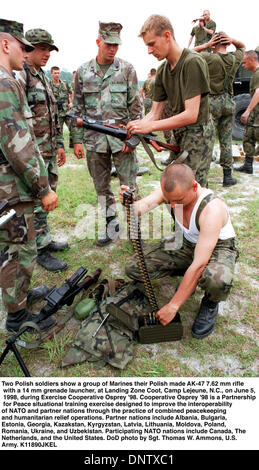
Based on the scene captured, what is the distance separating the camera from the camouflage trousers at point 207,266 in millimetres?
2494

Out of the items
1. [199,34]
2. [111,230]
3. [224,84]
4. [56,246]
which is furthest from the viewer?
[199,34]

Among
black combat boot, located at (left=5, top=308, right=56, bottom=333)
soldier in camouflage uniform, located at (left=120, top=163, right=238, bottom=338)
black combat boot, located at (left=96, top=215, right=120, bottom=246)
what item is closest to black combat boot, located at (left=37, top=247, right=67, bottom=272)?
Answer: black combat boot, located at (left=96, top=215, right=120, bottom=246)

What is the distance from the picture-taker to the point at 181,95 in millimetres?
3039

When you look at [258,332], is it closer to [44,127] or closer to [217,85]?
[44,127]

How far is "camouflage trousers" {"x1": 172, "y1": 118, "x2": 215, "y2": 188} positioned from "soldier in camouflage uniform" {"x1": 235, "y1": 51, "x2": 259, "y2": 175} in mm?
4366

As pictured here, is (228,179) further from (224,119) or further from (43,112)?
(43,112)

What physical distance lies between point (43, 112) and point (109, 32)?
1221 mm

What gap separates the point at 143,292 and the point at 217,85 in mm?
5336

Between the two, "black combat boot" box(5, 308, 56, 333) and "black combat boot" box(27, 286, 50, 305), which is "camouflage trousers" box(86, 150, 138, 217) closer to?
"black combat boot" box(27, 286, 50, 305)

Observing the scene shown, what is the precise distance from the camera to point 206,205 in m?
2.50

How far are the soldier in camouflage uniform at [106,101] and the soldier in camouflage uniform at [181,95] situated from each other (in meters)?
0.64

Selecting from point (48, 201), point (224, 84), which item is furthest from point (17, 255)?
point (224, 84)

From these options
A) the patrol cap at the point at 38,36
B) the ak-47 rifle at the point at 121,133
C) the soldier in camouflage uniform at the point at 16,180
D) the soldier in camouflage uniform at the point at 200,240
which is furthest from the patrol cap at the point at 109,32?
the soldier in camouflage uniform at the point at 200,240

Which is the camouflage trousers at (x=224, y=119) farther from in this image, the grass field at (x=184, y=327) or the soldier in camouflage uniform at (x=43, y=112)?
the soldier in camouflage uniform at (x=43, y=112)
